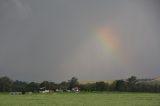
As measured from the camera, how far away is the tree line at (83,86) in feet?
354

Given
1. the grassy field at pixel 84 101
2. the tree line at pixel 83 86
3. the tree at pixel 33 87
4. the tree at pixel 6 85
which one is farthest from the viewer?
the tree at pixel 6 85

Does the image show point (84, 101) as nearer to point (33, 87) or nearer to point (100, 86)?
point (100, 86)

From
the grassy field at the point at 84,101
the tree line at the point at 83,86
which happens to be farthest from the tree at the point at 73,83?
the grassy field at the point at 84,101

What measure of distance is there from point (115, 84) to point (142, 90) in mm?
12095

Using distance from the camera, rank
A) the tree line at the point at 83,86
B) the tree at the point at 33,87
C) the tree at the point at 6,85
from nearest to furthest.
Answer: the tree line at the point at 83,86 < the tree at the point at 33,87 < the tree at the point at 6,85

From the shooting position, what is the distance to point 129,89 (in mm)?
109375

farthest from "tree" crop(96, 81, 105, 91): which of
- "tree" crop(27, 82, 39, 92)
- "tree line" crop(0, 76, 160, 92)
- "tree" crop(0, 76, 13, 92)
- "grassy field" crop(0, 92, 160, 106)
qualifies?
"grassy field" crop(0, 92, 160, 106)

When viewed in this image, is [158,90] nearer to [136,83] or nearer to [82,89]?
[136,83]

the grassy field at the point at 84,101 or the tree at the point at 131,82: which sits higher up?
the tree at the point at 131,82

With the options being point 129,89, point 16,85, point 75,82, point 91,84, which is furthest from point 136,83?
point 16,85

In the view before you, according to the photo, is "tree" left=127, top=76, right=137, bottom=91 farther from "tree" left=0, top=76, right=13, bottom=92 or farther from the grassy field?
the grassy field

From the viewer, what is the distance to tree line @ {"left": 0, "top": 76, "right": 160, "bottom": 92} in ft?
354

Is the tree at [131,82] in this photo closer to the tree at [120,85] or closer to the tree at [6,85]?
the tree at [120,85]

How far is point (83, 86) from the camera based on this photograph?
406 ft
